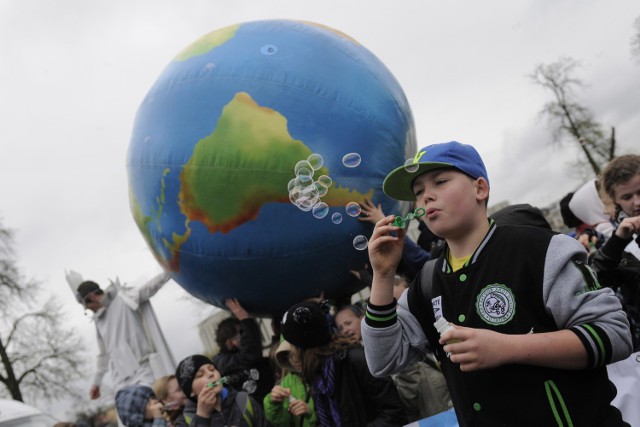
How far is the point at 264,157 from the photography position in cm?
345

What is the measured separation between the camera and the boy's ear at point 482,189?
171 cm

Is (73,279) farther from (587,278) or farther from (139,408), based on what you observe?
(587,278)

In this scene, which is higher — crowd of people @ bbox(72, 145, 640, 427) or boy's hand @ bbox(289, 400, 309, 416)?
crowd of people @ bbox(72, 145, 640, 427)

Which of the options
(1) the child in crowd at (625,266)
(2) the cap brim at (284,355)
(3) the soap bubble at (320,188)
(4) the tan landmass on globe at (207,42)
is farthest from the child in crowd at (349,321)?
(4) the tan landmass on globe at (207,42)

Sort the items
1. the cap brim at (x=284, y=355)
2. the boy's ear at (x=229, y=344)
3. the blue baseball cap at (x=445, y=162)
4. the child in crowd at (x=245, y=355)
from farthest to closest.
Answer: the boy's ear at (x=229, y=344)
the child in crowd at (x=245, y=355)
the cap brim at (x=284, y=355)
the blue baseball cap at (x=445, y=162)

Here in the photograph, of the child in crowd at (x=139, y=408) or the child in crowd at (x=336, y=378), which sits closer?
the child in crowd at (x=336, y=378)

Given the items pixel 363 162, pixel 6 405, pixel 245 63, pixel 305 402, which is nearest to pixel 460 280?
pixel 305 402

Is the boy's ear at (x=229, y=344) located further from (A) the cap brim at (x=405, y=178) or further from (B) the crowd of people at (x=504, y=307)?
(A) the cap brim at (x=405, y=178)

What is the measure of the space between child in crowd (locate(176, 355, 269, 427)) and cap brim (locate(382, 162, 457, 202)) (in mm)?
1931

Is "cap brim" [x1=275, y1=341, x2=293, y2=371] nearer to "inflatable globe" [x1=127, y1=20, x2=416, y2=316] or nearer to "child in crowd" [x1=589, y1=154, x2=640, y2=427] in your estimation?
"inflatable globe" [x1=127, y1=20, x2=416, y2=316]

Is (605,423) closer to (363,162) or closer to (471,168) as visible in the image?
(471,168)

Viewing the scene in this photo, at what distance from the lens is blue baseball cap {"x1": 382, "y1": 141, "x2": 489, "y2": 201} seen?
5.44 ft

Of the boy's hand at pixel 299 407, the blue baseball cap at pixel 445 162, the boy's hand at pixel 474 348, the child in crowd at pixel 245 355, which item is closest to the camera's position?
the boy's hand at pixel 474 348

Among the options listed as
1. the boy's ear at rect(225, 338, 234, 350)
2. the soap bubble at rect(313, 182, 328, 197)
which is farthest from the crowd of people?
the boy's ear at rect(225, 338, 234, 350)
